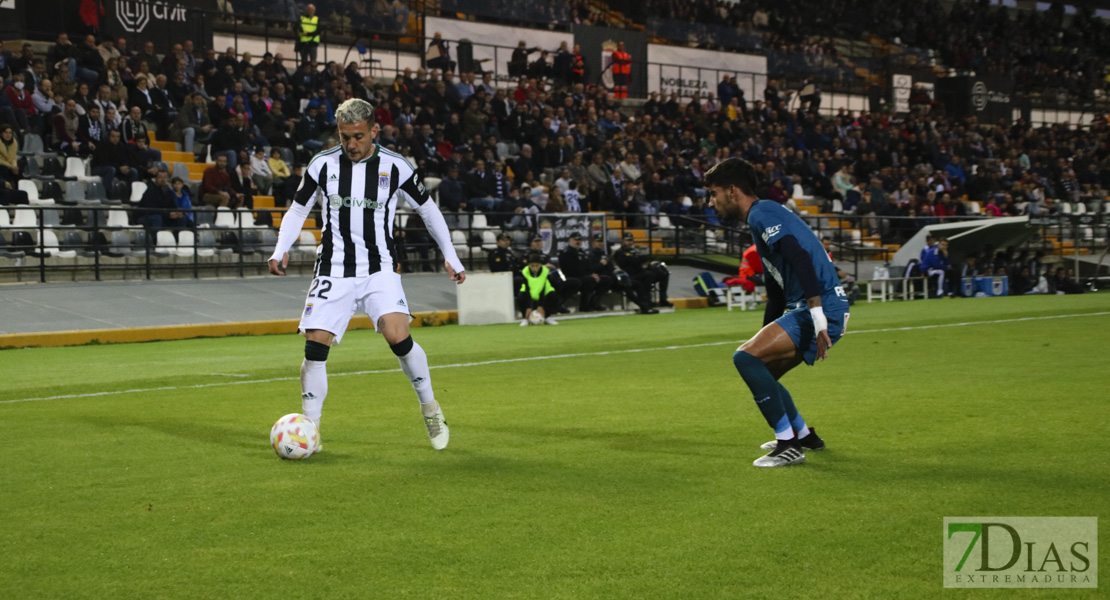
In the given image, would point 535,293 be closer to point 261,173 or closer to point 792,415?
point 261,173

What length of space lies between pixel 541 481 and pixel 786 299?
1.86m

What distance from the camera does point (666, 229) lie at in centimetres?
2853

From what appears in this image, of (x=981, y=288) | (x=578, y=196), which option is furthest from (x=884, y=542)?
(x=981, y=288)

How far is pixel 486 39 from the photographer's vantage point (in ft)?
115

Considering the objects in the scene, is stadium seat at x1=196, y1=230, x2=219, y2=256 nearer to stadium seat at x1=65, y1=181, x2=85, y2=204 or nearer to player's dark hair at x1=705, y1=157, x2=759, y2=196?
stadium seat at x1=65, y1=181, x2=85, y2=204

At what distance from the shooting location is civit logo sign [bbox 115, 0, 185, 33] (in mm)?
26109

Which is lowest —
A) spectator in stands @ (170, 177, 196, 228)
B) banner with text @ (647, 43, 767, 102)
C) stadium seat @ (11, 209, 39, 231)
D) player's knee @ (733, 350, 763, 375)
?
player's knee @ (733, 350, 763, 375)

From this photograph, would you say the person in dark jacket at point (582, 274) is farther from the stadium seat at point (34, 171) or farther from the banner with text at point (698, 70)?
the banner with text at point (698, 70)

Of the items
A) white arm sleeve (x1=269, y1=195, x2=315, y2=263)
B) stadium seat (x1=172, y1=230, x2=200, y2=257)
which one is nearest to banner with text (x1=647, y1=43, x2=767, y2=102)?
stadium seat (x1=172, y1=230, x2=200, y2=257)

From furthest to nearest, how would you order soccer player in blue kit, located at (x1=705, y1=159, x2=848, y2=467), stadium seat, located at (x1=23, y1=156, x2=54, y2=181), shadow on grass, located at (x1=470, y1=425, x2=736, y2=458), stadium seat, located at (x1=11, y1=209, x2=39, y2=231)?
stadium seat, located at (x1=23, y1=156, x2=54, y2=181), stadium seat, located at (x1=11, y1=209, x2=39, y2=231), shadow on grass, located at (x1=470, y1=425, x2=736, y2=458), soccer player in blue kit, located at (x1=705, y1=159, x2=848, y2=467)

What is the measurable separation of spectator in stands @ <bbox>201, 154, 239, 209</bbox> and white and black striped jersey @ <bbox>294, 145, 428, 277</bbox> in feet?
51.8

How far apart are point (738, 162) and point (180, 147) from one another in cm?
1965

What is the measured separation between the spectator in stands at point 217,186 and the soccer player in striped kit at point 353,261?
51.6ft

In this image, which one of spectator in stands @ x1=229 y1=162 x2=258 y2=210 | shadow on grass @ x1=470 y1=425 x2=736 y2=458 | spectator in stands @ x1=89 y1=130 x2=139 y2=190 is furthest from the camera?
spectator in stands @ x1=229 y1=162 x2=258 y2=210
